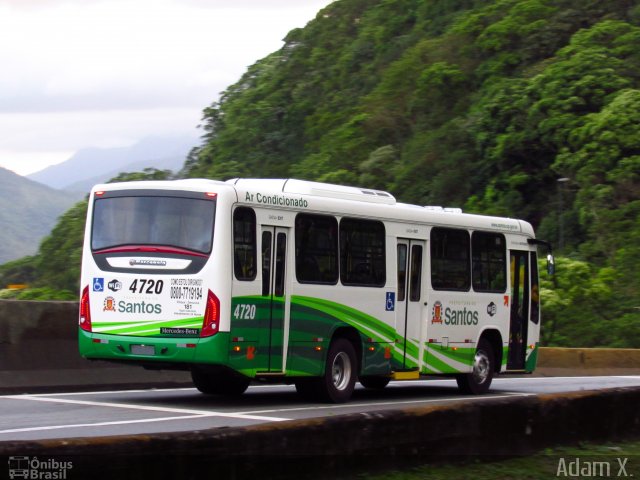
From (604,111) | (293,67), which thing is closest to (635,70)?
(604,111)

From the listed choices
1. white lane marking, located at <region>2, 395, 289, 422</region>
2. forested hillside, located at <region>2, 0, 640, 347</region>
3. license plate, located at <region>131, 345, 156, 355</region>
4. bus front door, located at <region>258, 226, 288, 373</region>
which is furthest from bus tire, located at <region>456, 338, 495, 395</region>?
forested hillside, located at <region>2, 0, 640, 347</region>

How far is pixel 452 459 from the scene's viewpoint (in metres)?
10.2

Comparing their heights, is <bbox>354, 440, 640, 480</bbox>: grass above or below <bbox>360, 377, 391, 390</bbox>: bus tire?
below

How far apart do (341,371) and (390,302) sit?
59.7 inches

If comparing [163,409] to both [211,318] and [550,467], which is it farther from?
[550,467]

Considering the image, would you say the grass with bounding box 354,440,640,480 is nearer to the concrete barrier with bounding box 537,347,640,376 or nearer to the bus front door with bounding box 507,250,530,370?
the bus front door with bounding box 507,250,530,370

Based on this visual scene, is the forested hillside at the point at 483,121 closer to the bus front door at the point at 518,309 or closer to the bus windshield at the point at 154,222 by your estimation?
the bus front door at the point at 518,309

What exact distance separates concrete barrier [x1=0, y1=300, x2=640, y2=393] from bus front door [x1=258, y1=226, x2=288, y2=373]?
339 cm

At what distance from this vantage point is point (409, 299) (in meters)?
17.9

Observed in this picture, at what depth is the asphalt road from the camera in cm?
1197

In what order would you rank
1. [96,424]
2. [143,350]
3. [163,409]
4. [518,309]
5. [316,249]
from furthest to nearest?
[518,309]
[316,249]
[143,350]
[163,409]
[96,424]

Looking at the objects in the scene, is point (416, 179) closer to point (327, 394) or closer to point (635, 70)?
point (635, 70)

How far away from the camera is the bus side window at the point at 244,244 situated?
14.6 meters

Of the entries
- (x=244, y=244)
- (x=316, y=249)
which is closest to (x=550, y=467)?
(x=244, y=244)
